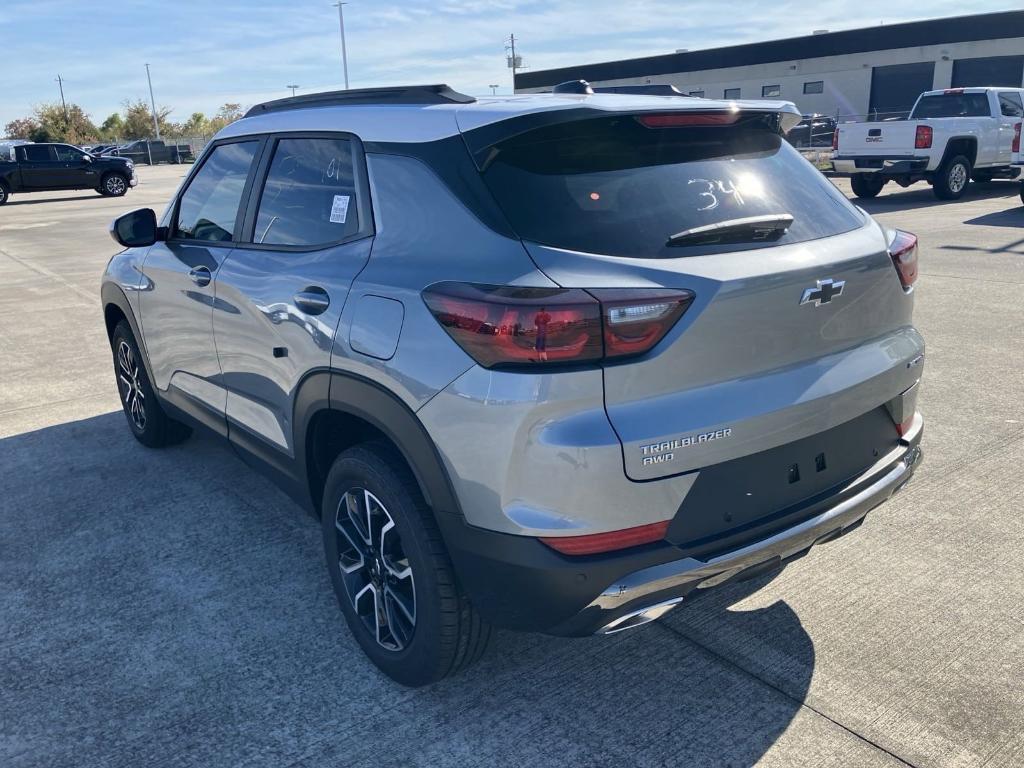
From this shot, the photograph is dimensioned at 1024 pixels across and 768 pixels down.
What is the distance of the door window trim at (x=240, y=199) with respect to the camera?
12.1 ft

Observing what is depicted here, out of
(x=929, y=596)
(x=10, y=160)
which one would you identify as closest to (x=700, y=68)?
(x=10, y=160)

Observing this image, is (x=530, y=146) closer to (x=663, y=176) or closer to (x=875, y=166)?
(x=663, y=176)

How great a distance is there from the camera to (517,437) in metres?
2.30

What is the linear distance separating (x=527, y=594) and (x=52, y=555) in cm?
258

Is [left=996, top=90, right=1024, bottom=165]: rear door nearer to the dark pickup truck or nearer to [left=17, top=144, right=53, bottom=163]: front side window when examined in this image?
the dark pickup truck

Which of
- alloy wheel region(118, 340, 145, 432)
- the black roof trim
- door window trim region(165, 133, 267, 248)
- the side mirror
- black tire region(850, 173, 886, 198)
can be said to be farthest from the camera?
the black roof trim

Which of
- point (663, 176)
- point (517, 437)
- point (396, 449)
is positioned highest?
point (663, 176)

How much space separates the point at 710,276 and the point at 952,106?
18.1m

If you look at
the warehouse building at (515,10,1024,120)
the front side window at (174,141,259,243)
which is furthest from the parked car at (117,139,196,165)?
the front side window at (174,141,259,243)

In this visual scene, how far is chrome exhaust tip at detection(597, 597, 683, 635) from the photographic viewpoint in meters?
2.42

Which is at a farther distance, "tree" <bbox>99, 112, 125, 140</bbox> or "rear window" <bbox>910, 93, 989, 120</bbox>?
"tree" <bbox>99, 112, 125, 140</bbox>

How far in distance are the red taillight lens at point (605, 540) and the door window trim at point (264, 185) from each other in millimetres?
1178

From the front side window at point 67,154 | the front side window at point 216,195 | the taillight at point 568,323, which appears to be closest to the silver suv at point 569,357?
the taillight at point 568,323

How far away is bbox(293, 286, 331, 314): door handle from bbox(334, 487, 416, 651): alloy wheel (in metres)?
0.60
